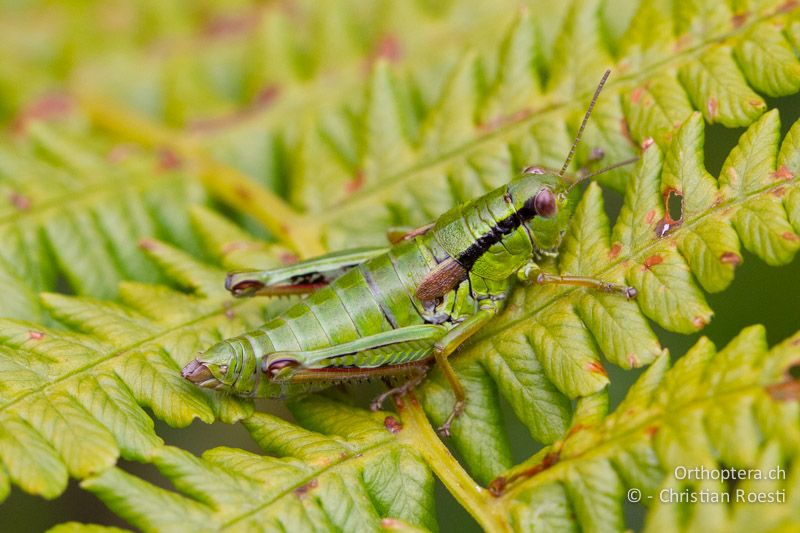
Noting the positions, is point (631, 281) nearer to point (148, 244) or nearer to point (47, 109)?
point (148, 244)

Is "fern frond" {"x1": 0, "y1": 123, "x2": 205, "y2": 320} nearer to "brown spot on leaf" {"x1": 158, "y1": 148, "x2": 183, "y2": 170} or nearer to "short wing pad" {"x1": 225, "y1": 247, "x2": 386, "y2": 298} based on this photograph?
"brown spot on leaf" {"x1": 158, "y1": 148, "x2": 183, "y2": 170}

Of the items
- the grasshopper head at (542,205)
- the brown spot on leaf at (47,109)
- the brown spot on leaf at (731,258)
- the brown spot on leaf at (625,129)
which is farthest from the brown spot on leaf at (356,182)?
the brown spot on leaf at (47,109)

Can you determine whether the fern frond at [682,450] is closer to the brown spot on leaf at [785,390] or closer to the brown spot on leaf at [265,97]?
the brown spot on leaf at [785,390]

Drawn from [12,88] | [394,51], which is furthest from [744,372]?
[12,88]

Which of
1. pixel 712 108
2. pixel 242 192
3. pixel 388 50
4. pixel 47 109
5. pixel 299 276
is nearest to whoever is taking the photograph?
pixel 712 108

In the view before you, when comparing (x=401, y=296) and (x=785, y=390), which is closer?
(x=785, y=390)

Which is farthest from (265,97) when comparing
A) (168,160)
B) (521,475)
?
(521,475)

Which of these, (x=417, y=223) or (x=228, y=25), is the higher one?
(x=228, y=25)

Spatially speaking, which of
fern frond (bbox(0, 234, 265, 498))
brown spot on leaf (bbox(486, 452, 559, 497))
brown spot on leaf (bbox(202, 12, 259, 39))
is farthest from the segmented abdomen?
brown spot on leaf (bbox(202, 12, 259, 39))
